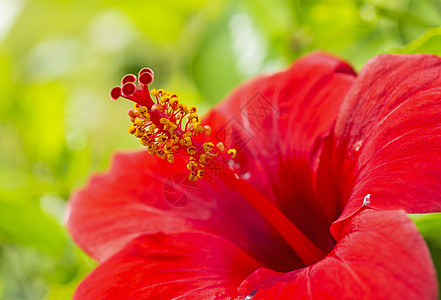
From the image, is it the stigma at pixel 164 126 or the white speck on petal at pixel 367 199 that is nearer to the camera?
the white speck on petal at pixel 367 199

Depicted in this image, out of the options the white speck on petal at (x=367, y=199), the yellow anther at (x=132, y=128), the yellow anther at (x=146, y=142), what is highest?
the yellow anther at (x=132, y=128)

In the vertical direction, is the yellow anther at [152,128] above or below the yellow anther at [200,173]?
above

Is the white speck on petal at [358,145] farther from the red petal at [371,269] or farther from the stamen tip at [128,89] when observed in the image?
the stamen tip at [128,89]

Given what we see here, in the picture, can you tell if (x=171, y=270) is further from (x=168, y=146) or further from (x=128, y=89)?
(x=128, y=89)

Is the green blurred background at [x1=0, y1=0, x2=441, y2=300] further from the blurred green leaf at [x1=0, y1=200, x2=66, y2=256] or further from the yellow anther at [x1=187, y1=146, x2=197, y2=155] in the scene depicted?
the yellow anther at [x1=187, y1=146, x2=197, y2=155]

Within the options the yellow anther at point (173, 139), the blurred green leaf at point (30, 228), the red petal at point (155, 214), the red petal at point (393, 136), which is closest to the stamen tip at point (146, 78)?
the yellow anther at point (173, 139)

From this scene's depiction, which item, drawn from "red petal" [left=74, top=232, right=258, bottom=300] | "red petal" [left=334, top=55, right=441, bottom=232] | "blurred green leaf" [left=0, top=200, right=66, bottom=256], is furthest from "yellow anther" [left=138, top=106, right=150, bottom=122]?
"blurred green leaf" [left=0, top=200, right=66, bottom=256]
